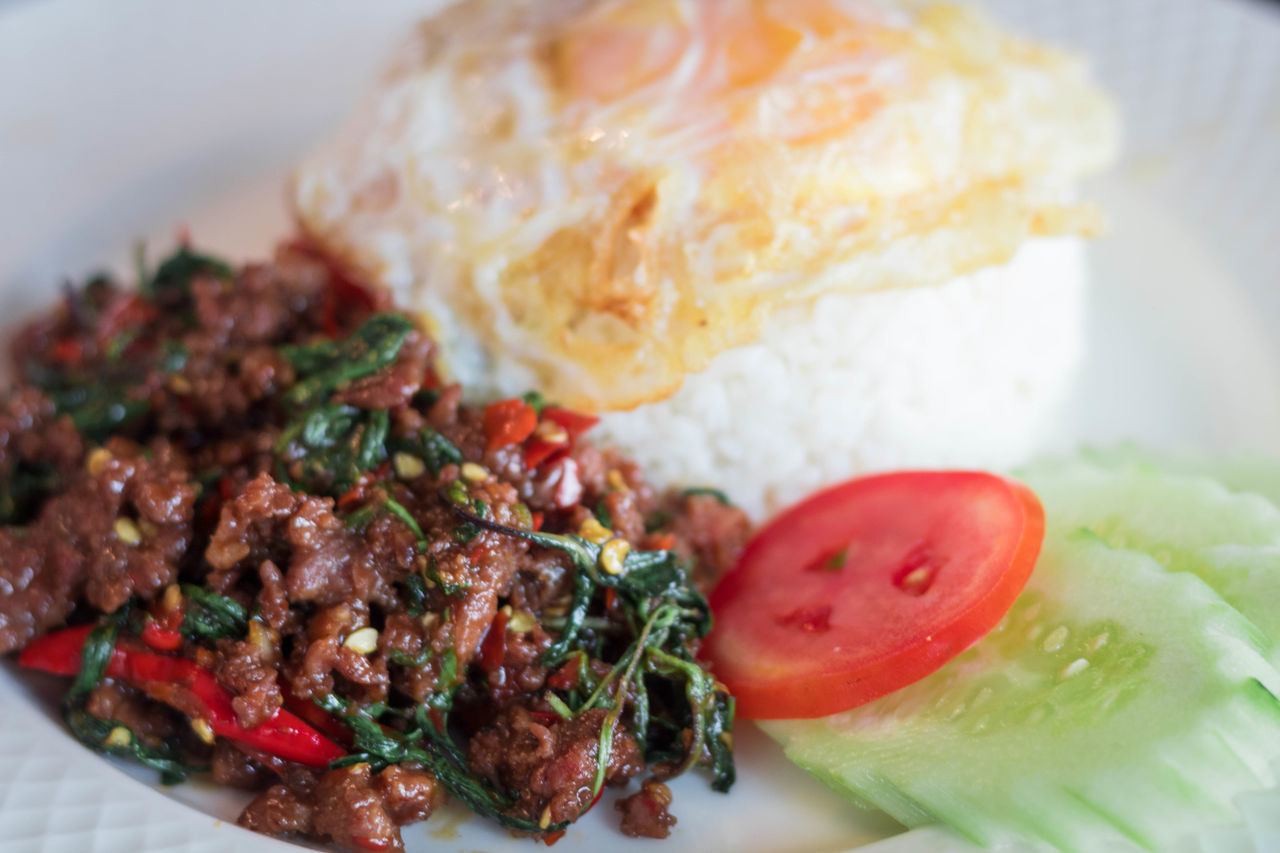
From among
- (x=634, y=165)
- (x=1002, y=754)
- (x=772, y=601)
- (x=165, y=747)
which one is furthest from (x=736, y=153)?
(x=165, y=747)

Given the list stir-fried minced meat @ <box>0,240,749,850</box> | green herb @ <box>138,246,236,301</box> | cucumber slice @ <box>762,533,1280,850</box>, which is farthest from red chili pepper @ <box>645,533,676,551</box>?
green herb @ <box>138,246,236,301</box>

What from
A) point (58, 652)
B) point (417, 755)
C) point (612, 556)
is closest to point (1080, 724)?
point (612, 556)

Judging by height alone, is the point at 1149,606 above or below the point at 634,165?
below

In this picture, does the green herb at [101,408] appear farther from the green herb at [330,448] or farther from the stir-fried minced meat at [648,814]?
the stir-fried minced meat at [648,814]

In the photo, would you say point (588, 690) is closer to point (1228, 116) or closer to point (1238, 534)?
point (1238, 534)

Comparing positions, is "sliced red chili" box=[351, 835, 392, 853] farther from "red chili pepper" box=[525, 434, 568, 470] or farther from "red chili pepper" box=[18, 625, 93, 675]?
"red chili pepper" box=[525, 434, 568, 470]

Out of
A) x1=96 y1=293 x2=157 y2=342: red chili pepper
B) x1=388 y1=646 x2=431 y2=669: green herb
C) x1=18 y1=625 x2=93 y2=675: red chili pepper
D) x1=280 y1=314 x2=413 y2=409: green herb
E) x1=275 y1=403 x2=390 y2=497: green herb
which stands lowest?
x1=388 y1=646 x2=431 y2=669: green herb

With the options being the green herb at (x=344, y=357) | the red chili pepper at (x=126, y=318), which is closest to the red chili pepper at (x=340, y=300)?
the green herb at (x=344, y=357)
